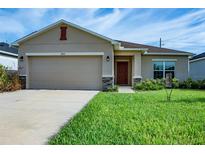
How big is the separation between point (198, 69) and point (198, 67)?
0.71 ft

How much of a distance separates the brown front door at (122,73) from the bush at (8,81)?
854 centimetres

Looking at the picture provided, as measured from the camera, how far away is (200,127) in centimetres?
591

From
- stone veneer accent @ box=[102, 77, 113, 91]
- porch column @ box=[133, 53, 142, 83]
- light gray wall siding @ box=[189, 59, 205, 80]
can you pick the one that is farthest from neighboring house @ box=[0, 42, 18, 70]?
light gray wall siding @ box=[189, 59, 205, 80]

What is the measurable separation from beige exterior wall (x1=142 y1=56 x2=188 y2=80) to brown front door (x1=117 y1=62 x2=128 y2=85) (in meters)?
1.67

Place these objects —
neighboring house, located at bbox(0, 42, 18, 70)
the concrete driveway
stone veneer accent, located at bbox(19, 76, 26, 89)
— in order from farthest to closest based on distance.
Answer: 1. neighboring house, located at bbox(0, 42, 18, 70)
2. stone veneer accent, located at bbox(19, 76, 26, 89)
3. the concrete driveway

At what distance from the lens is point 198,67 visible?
25.2m

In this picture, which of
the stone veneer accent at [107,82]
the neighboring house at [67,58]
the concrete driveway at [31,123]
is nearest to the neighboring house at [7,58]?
the neighboring house at [67,58]

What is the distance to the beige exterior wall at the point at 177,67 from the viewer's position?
2025 centimetres

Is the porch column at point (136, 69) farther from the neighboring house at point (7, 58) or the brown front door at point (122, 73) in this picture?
the neighboring house at point (7, 58)

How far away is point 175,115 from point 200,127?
1420 millimetres

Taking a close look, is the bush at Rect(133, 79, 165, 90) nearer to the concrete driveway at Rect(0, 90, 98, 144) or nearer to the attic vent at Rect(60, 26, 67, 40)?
the attic vent at Rect(60, 26, 67, 40)

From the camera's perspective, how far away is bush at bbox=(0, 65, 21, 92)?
50.3 feet
